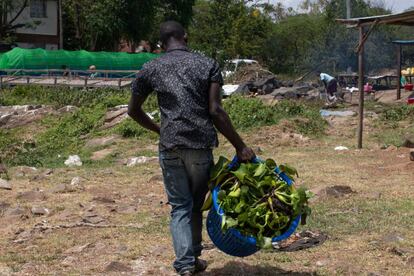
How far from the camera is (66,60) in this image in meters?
33.1

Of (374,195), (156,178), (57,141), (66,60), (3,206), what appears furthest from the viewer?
(66,60)

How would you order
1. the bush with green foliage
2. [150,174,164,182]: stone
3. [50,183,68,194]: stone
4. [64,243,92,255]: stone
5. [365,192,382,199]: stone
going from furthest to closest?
the bush with green foliage, [150,174,164,182]: stone, [50,183,68,194]: stone, [365,192,382,199]: stone, [64,243,92,255]: stone

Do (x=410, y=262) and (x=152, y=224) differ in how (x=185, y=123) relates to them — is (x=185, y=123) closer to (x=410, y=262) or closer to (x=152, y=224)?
(x=410, y=262)

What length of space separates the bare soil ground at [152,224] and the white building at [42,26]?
3179 cm

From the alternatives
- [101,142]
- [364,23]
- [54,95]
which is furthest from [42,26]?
[364,23]

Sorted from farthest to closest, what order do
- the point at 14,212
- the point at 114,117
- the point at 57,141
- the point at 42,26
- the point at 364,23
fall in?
the point at 42,26 < the point at 114,117 < the point at 57,141 < the point at 364,23 < the point at 14,212

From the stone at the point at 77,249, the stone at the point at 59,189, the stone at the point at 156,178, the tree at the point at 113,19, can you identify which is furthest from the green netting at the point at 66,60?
the stone at the point at 77,249

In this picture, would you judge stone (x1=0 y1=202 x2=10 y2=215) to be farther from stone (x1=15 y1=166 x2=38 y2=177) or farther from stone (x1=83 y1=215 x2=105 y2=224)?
stone (x1=15 y1=166 x2=38 y2=177)

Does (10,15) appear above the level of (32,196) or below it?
above

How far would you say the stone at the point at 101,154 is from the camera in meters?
13.9

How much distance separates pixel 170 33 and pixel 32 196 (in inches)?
178

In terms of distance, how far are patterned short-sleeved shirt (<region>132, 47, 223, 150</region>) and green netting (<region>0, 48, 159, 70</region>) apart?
89.7 ft

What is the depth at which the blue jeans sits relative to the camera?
4758mm

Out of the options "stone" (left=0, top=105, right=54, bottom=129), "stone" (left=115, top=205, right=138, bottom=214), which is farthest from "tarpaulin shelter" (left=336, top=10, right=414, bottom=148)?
"stone" (left=0, top=105, right=54, bottom=129)
